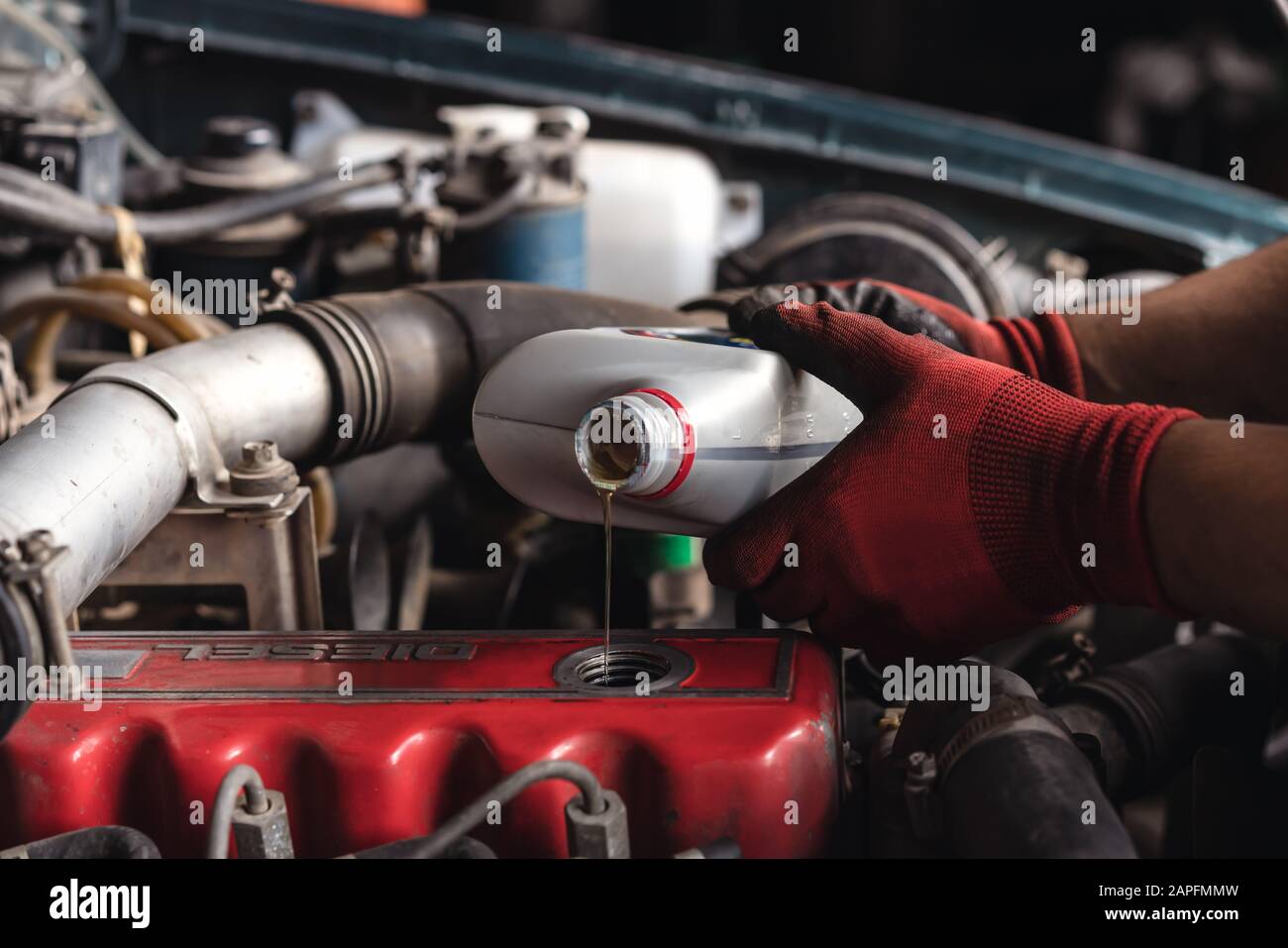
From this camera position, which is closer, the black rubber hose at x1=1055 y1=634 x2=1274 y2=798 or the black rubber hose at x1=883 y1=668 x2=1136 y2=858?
the black rubber hose at x1=883 y1=668 x2=1136 y2=858

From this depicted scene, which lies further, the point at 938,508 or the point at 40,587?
the point at 938,508

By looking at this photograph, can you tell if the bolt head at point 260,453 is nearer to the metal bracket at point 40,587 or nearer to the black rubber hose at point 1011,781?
the metal bracket at point 40,587

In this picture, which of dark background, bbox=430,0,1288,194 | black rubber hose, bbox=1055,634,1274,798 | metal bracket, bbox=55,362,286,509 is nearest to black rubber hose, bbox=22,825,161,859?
metal bracket, bbox=55,362,286,509

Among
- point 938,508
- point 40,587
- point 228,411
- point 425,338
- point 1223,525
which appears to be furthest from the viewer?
point 425,338

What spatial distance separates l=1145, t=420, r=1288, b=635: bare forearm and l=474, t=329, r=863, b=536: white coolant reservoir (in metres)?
0.28

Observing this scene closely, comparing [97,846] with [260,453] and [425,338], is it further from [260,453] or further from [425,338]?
[425,338]

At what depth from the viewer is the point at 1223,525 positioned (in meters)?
0.86

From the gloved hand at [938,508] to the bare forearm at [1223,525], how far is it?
0.01 meters

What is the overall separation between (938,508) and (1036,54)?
5.27m

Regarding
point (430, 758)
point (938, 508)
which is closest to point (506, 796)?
point (430, 758)

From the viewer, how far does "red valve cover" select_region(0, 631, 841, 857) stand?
863 mm

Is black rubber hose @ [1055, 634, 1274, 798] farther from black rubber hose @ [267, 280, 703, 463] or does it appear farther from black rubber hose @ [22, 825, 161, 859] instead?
black rubber hose @ [22, 825, 161, 859]
